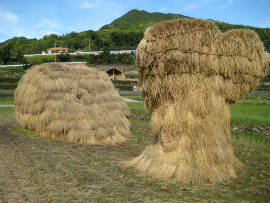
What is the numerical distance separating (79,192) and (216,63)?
3.89m

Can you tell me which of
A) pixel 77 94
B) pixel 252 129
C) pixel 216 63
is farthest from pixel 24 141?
pixel 252 129

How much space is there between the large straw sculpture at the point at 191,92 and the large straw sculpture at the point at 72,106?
4203 mm

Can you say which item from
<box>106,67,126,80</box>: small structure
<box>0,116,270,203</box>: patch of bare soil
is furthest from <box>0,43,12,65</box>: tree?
<box>0,116,270,203</box>: patch of bare soil

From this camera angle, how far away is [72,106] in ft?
31.2

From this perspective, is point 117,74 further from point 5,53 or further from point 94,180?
point 5,53

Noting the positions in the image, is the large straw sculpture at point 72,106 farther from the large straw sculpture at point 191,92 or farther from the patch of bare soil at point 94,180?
the large straw sculpture at point 191,92

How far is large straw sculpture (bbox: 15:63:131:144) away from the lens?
30.5ft

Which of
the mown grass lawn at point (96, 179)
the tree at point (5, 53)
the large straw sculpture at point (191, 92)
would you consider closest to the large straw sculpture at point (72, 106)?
the mown grass lawn at point (96, 179)

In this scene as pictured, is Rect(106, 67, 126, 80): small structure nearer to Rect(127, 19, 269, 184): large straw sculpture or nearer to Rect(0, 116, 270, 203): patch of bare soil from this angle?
Rect(0, 116, 270, 203): patch of bare soil

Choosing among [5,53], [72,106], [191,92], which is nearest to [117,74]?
[72,106]

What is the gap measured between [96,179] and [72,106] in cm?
475

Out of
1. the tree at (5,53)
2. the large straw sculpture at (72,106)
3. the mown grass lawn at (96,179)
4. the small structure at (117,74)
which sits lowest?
the mown grass lawn at (96,179)

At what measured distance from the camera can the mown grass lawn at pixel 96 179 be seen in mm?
4375

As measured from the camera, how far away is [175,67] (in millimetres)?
5254
